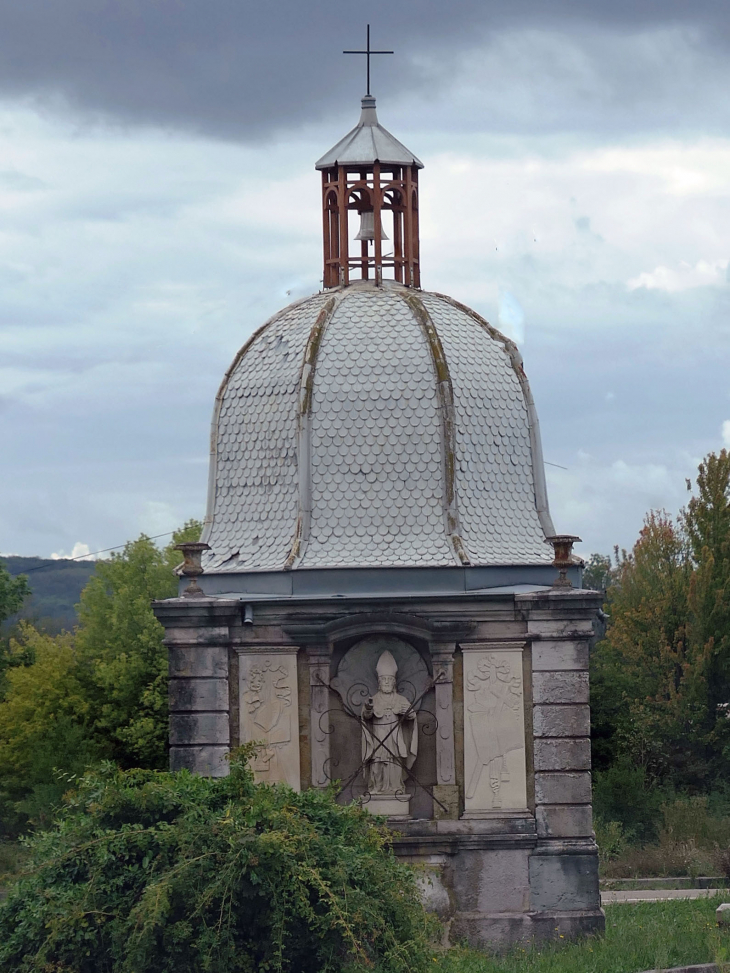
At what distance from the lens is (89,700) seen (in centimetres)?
4275

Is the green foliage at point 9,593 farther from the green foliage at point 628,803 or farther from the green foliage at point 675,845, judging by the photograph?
the green foliage at point 675,845

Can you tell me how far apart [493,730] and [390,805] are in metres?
1.48

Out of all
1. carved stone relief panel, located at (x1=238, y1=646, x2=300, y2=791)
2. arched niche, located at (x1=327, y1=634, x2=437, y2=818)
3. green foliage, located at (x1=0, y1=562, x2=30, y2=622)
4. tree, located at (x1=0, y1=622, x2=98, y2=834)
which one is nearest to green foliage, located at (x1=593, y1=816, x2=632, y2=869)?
arched niche, located at (x1=327, y1=634, x2=437, y2=818)

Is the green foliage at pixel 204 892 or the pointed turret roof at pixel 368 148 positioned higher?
the pointed turret roof at pixel 368 148

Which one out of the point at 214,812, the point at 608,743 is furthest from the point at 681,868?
the point at 214,812

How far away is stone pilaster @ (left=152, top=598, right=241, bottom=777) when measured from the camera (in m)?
20.1

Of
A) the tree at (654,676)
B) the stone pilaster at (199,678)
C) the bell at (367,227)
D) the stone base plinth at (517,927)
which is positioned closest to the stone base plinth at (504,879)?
the stone base plinth at (517,927)

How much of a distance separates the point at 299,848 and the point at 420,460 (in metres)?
6.72

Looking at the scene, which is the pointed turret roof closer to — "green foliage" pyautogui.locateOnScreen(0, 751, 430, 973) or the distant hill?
"green foliage" pyautogui.locateOnScreen(0, 751, 430, 973)

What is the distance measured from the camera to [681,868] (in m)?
29.1

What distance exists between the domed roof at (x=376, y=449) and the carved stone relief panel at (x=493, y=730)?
3.87ft

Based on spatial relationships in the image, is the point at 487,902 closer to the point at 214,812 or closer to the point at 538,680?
the point at 538,680

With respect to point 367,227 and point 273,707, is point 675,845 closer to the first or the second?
point 273,707

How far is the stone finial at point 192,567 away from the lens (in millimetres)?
20406
